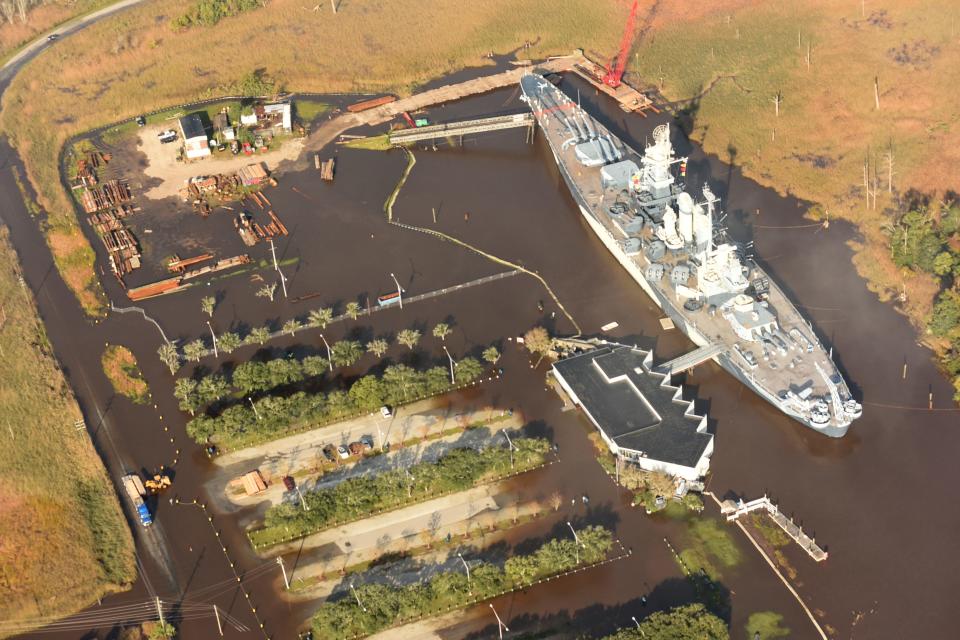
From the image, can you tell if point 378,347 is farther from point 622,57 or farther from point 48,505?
point 622,57

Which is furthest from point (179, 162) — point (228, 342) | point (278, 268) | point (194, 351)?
point (228, 342)

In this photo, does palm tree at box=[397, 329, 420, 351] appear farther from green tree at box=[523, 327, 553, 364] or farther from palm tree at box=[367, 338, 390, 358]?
green tree at box=[523, 327, 553, 364]

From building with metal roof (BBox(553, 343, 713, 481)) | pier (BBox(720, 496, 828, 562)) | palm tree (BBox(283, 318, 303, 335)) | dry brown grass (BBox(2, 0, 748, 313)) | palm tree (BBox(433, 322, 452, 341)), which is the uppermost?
dry brown grass (BBox(2, 0, 748, 313))

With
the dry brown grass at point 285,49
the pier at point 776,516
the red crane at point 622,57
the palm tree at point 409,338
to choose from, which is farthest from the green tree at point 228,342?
the red crane at point 622,57

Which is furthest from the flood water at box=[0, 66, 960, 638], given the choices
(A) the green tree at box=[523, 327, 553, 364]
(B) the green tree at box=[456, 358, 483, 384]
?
(B) the green tree at box=[456, 358, 483, 384]

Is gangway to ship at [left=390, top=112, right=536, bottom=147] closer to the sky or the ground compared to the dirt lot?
closer to the ground

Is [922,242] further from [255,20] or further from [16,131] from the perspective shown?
[16,131]
